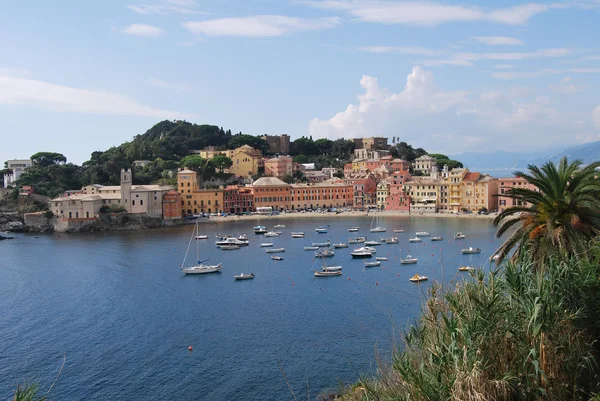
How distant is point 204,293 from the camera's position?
28938 mm

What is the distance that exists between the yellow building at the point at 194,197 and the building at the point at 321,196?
378 inches

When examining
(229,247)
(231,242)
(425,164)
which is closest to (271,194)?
(231,242)

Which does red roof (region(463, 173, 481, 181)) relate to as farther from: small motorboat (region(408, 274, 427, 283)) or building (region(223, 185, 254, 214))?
small motorboat (region(408, 274, 427, 283))

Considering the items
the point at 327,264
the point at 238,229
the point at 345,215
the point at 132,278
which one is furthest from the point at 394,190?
the point at 132,278

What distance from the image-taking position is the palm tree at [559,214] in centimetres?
1072

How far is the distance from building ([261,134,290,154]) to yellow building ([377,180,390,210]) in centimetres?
2990

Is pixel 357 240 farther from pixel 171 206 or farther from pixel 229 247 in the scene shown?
pixel 171 206

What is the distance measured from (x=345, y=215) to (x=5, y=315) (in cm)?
4423

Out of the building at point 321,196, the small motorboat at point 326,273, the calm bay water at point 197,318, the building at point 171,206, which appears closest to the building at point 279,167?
the building at point 321,196

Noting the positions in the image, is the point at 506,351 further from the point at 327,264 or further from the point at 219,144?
the point at 219,144

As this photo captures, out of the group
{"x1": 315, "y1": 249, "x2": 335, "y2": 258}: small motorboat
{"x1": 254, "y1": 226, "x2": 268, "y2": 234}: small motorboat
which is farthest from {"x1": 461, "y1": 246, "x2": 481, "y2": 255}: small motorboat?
{"x1": 254, "y1": 226, "x2": 268, "y2": 234}: small motorboat

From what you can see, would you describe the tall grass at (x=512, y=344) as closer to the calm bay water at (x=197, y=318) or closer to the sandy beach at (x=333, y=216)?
the calm bay water at (x=197, y=318)

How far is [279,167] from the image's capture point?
80000 mm

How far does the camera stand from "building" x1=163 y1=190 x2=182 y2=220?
59969 mm
